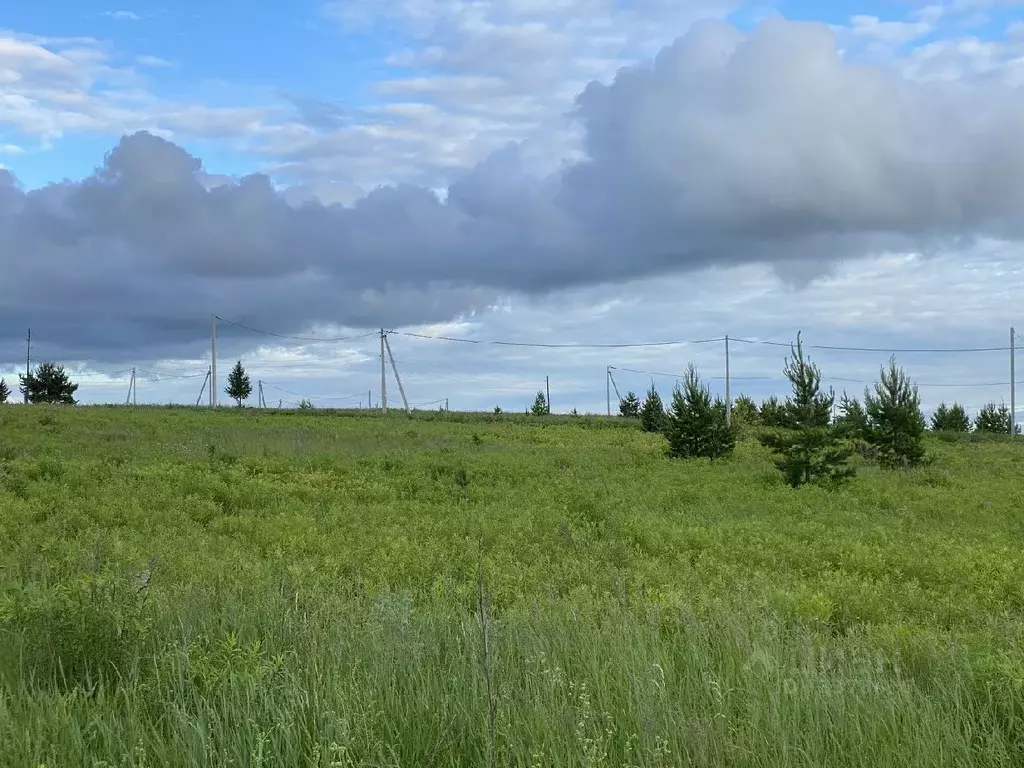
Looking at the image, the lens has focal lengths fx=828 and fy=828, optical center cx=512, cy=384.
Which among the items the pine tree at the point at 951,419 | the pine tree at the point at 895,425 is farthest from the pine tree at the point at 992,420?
the pine tree at the point at 895,425

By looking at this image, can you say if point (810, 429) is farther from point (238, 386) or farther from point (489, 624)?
point (238, 386)

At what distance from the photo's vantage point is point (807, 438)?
78.1ft

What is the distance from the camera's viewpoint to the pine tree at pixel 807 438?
78.0 feet

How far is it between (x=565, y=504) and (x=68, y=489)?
9676mm

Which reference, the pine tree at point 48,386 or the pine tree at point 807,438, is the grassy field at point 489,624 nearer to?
the pine tree at point 807,438

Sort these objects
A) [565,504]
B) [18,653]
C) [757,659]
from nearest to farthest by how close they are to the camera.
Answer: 1. [757,659]
2. [18,653]
3. [565,504]

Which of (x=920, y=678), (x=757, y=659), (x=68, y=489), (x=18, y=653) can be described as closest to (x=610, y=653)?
(x=757, y=659)

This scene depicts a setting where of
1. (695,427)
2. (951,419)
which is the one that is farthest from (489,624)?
(951,419)

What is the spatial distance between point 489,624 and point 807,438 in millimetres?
20546

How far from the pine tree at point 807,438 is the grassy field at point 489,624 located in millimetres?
4168

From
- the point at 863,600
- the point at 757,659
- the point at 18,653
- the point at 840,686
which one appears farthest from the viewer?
the point at 863,600

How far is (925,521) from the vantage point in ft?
56.9

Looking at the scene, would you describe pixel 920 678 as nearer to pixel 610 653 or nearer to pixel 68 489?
pixel 610 653

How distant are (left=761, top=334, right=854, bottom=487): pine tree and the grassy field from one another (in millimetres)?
4168
